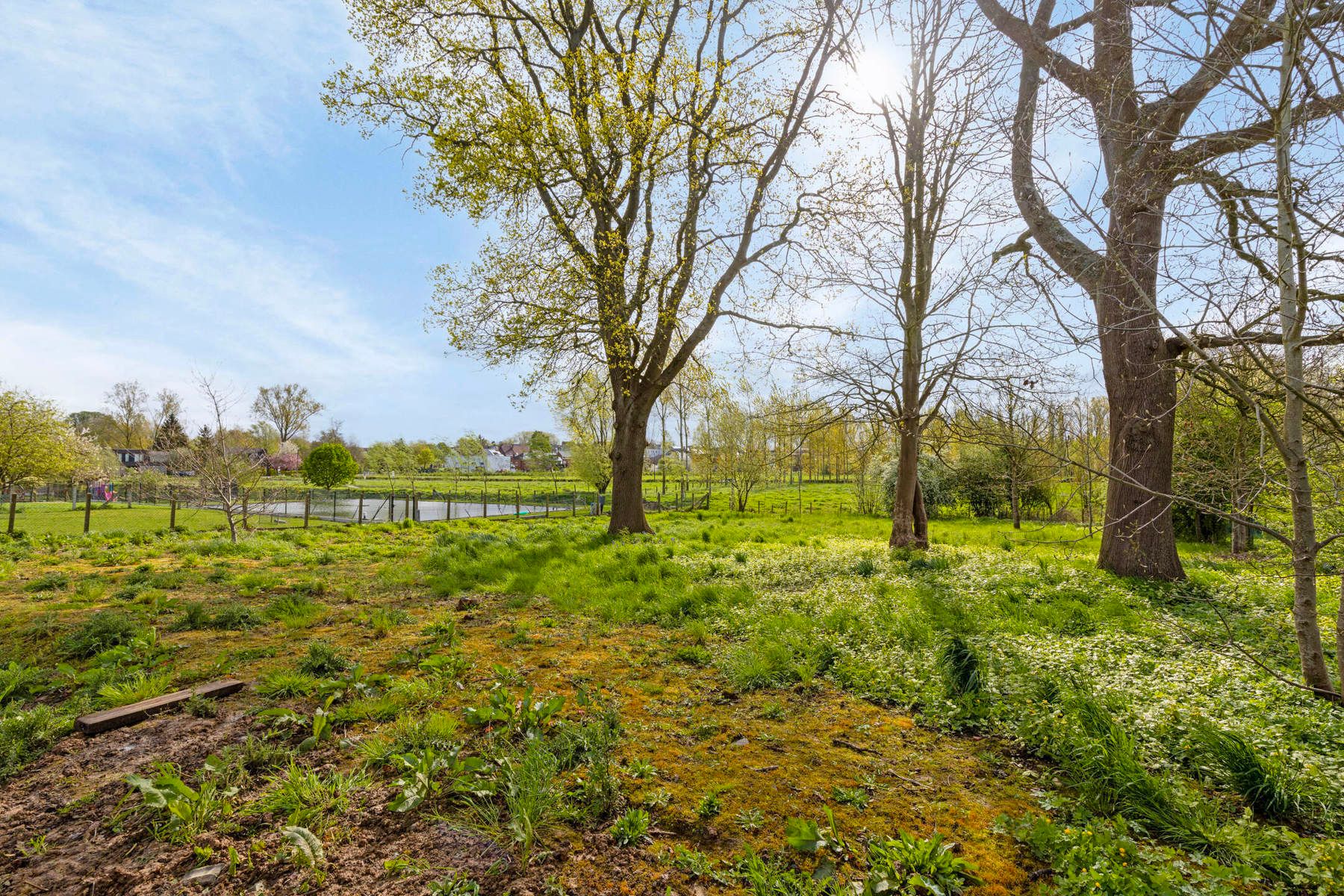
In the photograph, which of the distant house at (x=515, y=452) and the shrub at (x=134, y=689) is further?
the distant house at (x=515, y=452)

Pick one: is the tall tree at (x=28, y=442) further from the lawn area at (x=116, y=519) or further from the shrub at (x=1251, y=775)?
the shrub at (x=1251, y=775)

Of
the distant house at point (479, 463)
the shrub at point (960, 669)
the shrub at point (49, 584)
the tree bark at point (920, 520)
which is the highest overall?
the distant house at point (479, 463)

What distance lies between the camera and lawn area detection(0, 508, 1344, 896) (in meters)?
2.17

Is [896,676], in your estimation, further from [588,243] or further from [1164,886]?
[588,243]

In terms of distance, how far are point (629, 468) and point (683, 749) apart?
→ 10.3 m

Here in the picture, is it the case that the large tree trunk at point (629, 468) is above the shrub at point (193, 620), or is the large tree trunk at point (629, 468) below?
above

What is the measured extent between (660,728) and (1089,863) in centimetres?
208

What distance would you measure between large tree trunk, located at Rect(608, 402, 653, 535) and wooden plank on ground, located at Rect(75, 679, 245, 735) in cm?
931

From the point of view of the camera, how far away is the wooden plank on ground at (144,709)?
10.4 feet

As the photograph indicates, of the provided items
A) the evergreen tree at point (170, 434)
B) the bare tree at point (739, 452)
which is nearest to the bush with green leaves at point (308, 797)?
the bare tree at point (739, 452)

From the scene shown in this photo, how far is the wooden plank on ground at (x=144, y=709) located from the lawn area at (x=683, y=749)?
85mm

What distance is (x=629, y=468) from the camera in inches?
524

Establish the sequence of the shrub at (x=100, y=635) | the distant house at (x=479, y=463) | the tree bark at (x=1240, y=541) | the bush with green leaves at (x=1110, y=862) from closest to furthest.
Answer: the bush with green leaves at (x=1110, y=862), the shrub at (x=100, y=635), the tree bark at (x=1240, y=541), the distant house at (x=479, y=463)

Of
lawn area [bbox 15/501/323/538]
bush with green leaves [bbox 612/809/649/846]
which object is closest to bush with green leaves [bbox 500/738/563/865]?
bush with green leaves [bbox 612/809/649/846]
